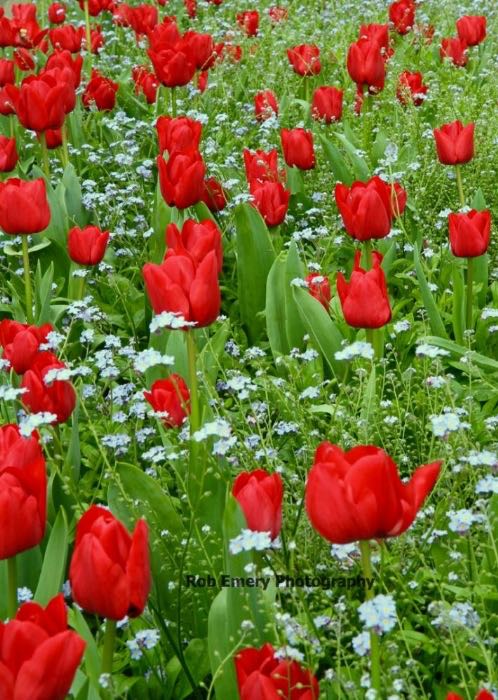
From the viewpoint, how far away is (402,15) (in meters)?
4.91

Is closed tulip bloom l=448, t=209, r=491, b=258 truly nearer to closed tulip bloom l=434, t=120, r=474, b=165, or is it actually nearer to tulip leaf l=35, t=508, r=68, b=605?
closed tulip bloom l=434, t=120, r=474, b=165

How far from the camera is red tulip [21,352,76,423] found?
1.94m

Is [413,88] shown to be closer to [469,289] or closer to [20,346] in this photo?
[469,289]

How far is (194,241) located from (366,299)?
37cm

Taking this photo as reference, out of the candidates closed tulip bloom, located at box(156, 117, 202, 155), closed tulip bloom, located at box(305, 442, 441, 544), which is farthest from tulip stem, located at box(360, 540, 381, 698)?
closed tulip bloom, located at box(156, 117, 202, 155)

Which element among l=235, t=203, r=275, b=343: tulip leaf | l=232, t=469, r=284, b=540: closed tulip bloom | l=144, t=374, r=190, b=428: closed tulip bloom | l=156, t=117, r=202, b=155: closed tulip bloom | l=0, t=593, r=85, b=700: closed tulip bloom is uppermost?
l=0, t=593, r=85, b=700: closed tulip bloom

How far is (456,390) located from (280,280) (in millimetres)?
608

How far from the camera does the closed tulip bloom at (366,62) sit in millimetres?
3566

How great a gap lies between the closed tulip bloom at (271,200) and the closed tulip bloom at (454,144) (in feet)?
1.44

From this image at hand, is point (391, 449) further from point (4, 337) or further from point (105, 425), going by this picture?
point (4, 337)

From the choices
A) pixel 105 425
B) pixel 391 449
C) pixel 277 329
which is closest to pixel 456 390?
pixel 391 449

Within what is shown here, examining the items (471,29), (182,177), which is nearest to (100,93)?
(182,177)

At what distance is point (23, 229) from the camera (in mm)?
2594

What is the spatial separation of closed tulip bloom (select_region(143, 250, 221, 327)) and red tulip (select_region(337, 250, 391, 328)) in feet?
1.29
